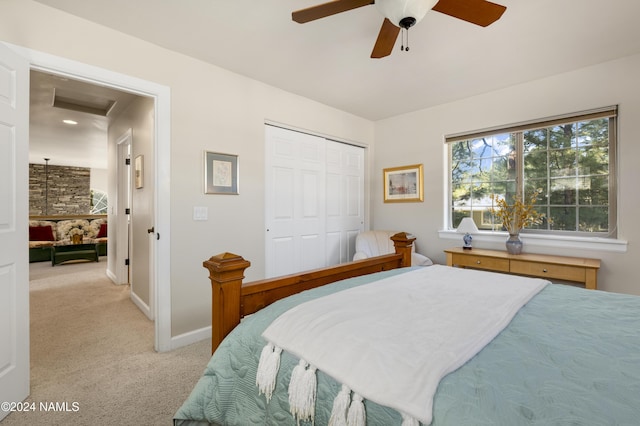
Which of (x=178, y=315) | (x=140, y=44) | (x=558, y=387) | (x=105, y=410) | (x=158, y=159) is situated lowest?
(x=105, y=410)

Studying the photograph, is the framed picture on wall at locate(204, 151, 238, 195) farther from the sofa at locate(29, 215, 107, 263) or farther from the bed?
the sofa at locate(29, 215, 107, 263)

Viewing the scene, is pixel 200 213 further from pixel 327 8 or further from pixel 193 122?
pixel 327 8

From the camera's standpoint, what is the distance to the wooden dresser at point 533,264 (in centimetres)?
246

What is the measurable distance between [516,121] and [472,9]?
207 centimetres

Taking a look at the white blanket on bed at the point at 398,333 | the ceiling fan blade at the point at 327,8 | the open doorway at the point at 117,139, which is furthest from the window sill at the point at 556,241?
the open doorway at the point at 117,139

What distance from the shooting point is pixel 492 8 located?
1470 mm

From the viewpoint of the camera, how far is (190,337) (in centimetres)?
256

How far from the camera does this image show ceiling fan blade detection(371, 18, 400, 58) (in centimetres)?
167

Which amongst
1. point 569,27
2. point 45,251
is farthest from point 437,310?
point 45,251

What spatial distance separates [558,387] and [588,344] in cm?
37

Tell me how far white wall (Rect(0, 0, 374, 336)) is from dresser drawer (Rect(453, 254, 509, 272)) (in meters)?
2.12

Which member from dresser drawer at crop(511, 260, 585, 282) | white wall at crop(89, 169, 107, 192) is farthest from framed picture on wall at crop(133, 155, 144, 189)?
white wall at crop(89, 169, 107, 192)

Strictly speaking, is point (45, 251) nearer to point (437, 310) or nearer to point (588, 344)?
point (437, 310)

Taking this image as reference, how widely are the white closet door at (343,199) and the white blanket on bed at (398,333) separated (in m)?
2.41
